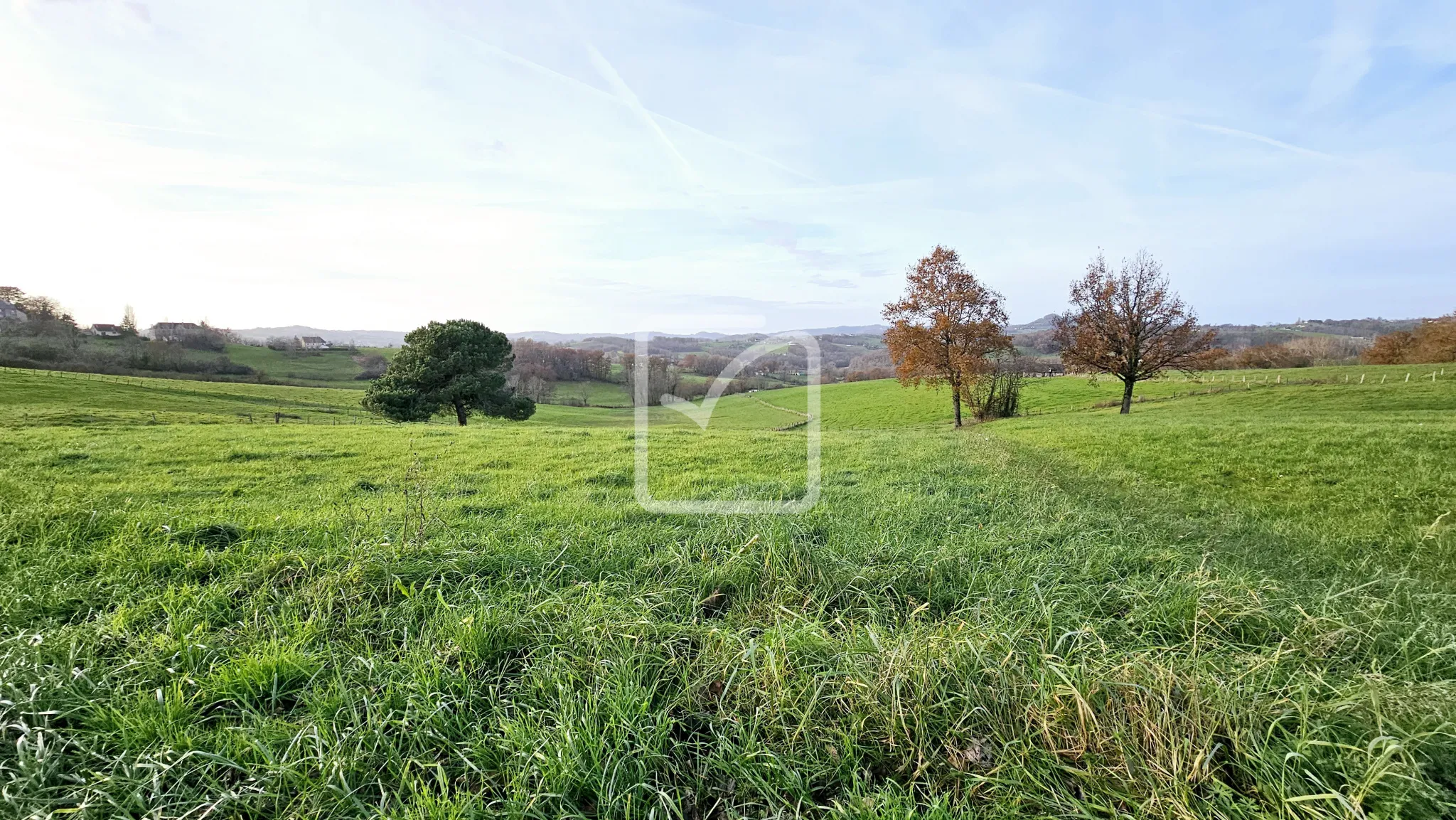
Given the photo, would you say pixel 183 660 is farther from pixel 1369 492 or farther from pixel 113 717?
pixel 1369 492

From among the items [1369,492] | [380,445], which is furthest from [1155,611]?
[380,445]

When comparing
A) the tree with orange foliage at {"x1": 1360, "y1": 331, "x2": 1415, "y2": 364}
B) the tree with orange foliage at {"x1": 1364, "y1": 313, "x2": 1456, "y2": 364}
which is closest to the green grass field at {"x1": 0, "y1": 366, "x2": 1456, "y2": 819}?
the tree with orange foliage at {"x1": 1364, "y1": 313, "x2": 1456, "y2": 364}

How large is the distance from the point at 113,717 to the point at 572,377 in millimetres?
48273

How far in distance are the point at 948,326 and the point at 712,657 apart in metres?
27.9

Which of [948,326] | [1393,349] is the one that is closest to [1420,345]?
[1393,349]

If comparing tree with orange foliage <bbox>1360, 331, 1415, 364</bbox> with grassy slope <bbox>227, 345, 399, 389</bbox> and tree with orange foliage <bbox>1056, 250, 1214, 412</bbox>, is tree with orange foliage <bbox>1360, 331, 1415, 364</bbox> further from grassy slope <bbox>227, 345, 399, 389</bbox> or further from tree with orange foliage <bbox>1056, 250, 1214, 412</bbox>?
grassy slope <bbox>227, 345, 399, 389</bbox>

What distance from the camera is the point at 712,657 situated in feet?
10.6

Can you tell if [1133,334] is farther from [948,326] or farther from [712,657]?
[712,657]

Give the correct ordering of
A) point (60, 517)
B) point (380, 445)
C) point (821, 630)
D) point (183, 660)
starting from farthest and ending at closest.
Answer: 1. point (380, 445)
2. point (60, 517)
3. point (821, 630)
4. point (183, 660)

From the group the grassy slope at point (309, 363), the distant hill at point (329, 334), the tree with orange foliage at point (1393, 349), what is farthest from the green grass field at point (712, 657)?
the distant hill at point (329, 334)

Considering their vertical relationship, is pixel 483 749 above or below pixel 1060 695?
below

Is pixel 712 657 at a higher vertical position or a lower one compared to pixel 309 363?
lower

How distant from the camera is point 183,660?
Answer: 3.12 meters

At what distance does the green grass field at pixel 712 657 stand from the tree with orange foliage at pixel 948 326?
845 inches
